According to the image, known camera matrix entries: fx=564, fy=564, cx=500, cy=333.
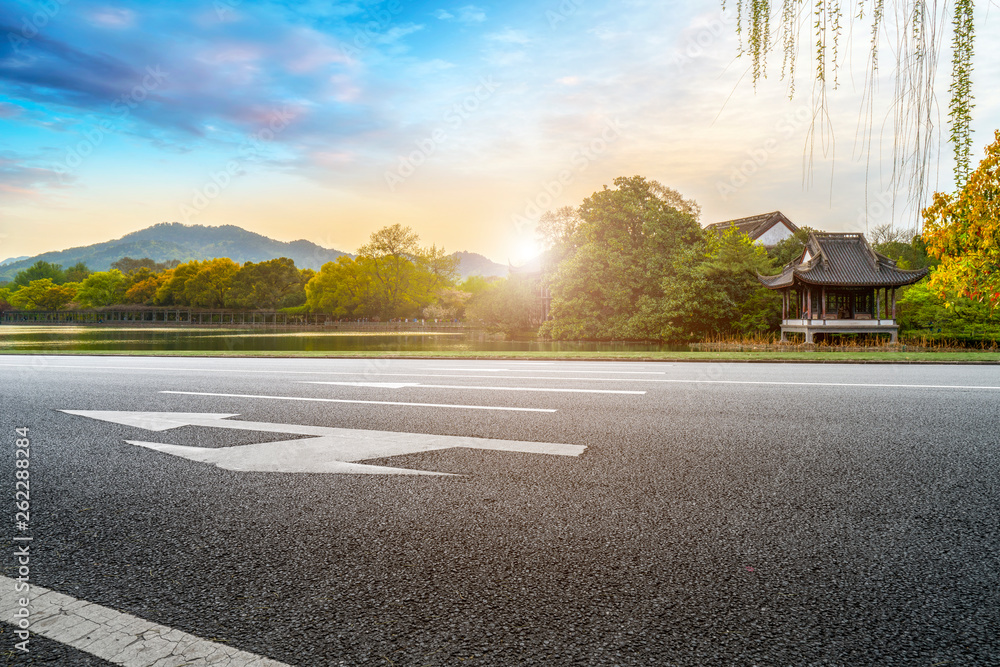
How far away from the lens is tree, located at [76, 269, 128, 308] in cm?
12594

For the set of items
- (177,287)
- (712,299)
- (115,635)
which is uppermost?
(177,287)

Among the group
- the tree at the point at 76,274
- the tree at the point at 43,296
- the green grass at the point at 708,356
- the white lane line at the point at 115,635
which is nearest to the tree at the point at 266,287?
the tree at the point at 43,296

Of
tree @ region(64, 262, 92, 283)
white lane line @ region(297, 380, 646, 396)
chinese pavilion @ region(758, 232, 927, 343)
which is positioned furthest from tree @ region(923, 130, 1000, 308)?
tree @ region(64, 262, 92, 283)

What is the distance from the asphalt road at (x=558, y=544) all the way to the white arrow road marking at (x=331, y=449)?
0.56 ft

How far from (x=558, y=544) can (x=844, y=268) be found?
35717 mm

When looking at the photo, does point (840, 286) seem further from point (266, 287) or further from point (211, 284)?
point (211, 284)

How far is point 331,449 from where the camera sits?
5.20m

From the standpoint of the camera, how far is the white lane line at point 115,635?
1.98 meters

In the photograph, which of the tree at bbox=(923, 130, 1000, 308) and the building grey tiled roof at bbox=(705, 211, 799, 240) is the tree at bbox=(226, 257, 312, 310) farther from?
the tree at bbox=(923, 130, 1000, 308)

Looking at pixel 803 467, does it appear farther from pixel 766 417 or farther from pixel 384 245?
pixel 384 245

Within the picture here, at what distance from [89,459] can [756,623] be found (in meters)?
5.34

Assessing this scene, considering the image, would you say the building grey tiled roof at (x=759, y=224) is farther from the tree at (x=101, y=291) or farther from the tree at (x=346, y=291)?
the tree at (x=101, y=291)

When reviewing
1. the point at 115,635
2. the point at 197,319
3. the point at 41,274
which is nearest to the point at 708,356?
the point at 115,635

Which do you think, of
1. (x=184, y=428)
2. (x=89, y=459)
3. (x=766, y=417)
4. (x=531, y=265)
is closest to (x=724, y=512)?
(x=766, y=417)
